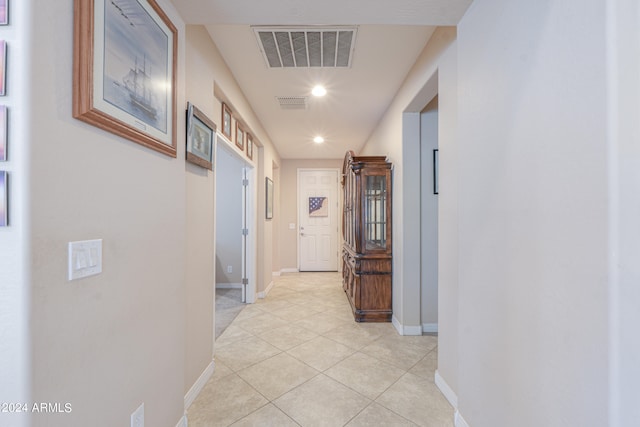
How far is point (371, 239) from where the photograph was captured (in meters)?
3.31

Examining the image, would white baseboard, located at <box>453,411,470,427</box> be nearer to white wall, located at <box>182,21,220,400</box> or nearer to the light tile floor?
the light tile floor

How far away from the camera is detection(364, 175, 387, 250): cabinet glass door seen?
10.8 ft

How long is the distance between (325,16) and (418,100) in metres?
1.33

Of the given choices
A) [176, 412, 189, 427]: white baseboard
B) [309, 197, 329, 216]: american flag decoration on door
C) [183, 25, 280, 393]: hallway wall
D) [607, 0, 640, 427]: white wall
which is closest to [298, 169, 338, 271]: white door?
[309, 197, 329, 216]: american flag decoration on door

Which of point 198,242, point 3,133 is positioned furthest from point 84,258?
point 198,242

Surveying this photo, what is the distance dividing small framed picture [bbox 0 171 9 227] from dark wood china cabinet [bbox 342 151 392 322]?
2.89 m

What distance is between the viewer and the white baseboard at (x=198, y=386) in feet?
5.66

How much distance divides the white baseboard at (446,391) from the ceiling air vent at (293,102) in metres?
2.92

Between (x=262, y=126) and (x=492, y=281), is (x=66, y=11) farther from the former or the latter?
(x=262, y=126)

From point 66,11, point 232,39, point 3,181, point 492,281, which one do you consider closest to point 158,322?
point 3,181

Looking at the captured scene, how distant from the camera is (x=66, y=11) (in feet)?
2.61

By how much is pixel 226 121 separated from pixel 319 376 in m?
2.40

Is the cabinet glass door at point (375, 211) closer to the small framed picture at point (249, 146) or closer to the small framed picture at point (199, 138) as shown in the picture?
the small framed picture at point (249, 146)

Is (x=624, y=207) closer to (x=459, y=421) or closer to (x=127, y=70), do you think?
(x=459, y=421)
